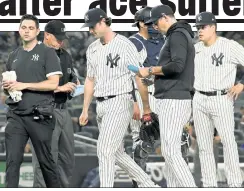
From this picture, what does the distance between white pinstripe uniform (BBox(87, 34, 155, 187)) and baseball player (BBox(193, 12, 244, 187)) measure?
1.24m

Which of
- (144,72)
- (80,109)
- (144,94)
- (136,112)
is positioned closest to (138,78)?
(144,94)

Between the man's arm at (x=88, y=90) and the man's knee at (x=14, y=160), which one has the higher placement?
the man's arm at (x=88, y=90)

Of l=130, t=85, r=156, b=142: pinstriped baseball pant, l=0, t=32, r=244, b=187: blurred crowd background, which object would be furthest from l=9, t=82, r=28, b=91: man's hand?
l=0, t=32, r=244, b=187: blurred crowd background

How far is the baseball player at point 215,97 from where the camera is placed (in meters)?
11.1

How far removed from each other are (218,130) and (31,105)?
7.82ft

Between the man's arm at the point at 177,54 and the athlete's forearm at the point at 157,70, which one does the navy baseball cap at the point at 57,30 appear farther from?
the man's arm at the point at 177,54

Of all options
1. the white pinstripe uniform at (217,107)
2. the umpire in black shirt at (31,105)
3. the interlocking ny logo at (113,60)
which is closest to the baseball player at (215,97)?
the white pinstripe uniform at (217,107)

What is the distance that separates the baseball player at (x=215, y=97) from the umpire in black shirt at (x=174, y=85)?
4.41 feet

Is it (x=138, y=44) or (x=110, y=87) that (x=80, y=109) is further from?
(x=110, y=87)

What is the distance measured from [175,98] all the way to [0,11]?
13.6 feet

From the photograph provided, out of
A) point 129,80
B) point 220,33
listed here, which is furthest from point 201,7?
point 220,33

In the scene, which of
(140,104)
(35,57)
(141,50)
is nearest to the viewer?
(35,57)

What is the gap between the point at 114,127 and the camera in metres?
10.1

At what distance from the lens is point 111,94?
10156 millimetres
